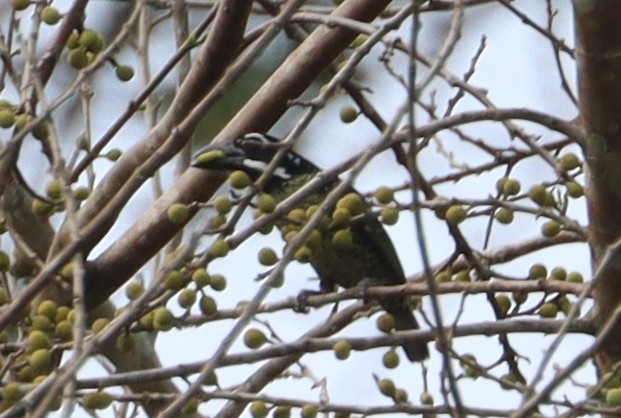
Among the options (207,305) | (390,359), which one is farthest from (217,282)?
(390,359)

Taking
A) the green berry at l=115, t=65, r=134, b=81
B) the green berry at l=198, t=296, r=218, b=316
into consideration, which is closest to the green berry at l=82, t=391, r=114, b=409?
the green berry at l=198, t=296, r=218, b=316

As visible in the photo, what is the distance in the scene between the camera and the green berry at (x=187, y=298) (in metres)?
2.45

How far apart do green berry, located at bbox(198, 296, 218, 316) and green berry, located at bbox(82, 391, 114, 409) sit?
0.23 meters

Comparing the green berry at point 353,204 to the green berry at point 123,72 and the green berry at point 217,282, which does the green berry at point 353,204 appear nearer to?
the green berry at point 217,282

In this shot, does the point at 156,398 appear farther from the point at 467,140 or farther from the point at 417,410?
the point at 467,140

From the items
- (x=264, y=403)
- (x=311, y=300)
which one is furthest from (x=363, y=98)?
(x=264, y=403)

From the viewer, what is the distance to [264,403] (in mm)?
2494

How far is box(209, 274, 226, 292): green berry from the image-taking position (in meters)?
2.49

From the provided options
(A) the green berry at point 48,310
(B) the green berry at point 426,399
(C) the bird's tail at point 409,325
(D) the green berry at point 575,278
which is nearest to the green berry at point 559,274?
(D) the green berry at point 575,278

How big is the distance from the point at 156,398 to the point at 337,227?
55 centimetres

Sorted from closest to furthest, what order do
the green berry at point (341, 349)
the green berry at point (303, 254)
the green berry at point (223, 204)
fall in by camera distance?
1. the green berry at point (223, 204)
2. the green berry at point (341, 349)
3. the green berry at point (303, 254)

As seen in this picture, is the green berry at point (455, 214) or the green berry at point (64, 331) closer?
the green berry at point (64, 331)

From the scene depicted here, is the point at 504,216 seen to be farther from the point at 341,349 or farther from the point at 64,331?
the point at 64,331

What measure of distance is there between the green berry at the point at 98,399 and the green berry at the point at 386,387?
19.9 inches
